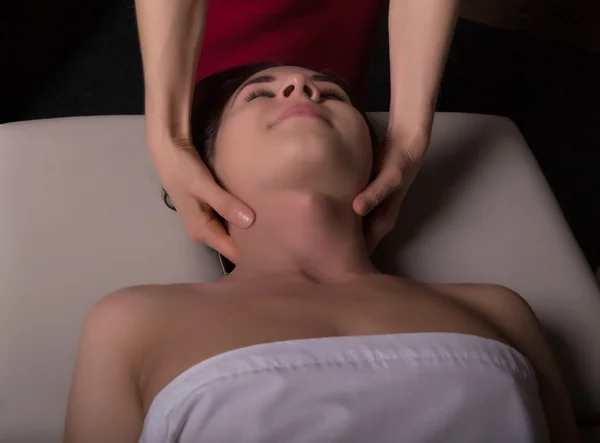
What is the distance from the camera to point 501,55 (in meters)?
2.15

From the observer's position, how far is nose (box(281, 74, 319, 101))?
90cm

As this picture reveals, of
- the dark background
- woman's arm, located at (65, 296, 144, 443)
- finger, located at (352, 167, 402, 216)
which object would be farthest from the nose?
the dark background

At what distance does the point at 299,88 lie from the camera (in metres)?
0.91

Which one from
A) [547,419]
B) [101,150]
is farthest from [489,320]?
[101,150]

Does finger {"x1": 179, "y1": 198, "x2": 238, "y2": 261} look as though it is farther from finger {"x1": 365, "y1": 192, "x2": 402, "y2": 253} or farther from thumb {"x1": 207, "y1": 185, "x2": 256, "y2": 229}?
finger {"x1": 365, "y1": 192, "x2": 402, "y2": 253}

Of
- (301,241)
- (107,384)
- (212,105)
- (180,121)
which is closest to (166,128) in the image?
(180,121)

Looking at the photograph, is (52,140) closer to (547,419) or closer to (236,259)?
(236,259)

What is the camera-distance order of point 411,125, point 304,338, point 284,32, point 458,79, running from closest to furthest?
point 304,338
point 411,125
point 284,32
point 458,79

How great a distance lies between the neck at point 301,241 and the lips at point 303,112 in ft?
0.32

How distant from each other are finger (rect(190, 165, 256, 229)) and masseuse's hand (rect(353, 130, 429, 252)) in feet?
0.48

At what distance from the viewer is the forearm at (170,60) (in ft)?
3.09

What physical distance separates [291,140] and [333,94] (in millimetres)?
163

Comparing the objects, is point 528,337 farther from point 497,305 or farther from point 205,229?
point 205,229

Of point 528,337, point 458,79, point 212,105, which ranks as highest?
point 212,105
